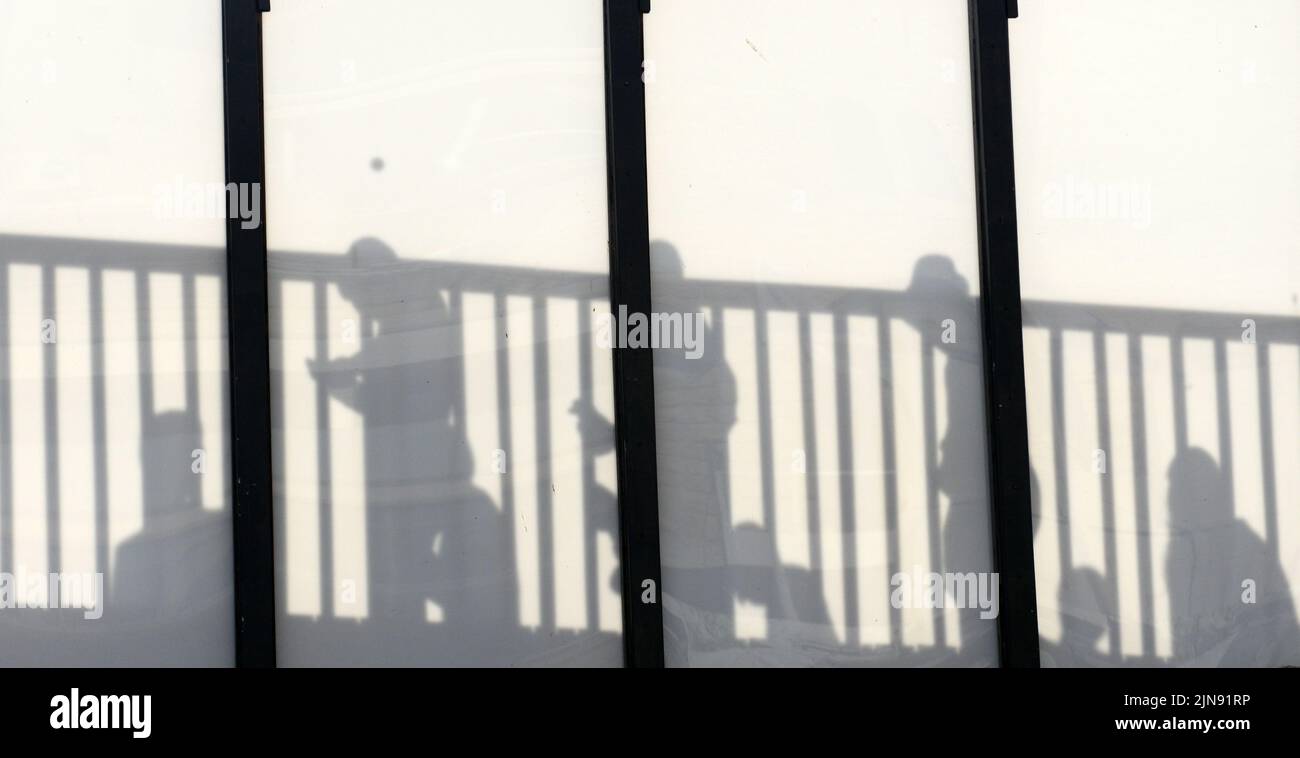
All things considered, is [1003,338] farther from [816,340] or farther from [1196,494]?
[1196,494]

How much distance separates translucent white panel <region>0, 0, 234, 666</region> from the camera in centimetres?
412

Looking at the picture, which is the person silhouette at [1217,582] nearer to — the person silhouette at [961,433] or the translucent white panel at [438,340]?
the person silhouette at [961,433]

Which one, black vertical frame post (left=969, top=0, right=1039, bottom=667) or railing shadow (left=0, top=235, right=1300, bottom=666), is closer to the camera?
railing shadow (left=0, top=235, right=1300, bottom=666)

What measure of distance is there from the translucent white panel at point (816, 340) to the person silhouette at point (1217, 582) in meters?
0.73

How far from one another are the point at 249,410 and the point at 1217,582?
3.58m

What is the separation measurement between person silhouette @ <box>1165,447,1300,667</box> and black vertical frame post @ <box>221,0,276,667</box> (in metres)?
3.28

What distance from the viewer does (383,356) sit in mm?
4273

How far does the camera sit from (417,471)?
4.27 meters

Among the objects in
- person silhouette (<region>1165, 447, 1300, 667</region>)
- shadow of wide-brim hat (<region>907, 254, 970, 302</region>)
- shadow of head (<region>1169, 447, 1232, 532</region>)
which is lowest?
person silhouette (<region>1165, 447, 1300, 667</region>)

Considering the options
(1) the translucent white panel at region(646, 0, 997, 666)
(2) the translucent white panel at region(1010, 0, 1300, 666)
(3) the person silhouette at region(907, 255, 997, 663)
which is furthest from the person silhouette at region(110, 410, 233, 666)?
(2) the translucent white panel at region(1010, 0, 1300, 666)

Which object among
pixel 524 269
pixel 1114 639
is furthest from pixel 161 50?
pixel 1114 639

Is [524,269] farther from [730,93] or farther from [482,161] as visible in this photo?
[730,93]

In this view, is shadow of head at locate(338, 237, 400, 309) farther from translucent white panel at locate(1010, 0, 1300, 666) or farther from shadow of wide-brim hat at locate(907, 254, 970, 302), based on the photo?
translucent white panel at locate(1010, 0, 1300, 666)

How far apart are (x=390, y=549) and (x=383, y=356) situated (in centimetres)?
68
